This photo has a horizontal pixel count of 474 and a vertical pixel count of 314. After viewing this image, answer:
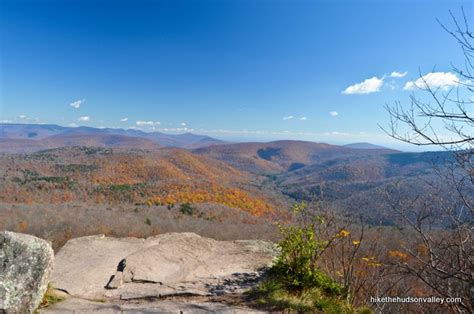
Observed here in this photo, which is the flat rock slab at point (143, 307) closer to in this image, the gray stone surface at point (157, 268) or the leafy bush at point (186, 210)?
the gray stone surface at point (157, 268)

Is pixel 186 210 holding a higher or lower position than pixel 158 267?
lower

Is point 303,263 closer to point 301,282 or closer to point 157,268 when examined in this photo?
point 301,282

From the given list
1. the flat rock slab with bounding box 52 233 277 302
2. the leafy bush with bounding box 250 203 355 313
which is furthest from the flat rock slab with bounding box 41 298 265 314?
the leafy bush with bounding box 250 203 355 313

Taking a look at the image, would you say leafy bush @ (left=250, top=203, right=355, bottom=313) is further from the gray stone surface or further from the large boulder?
the large boulder

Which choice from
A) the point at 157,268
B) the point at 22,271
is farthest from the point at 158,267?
the point at 22,271

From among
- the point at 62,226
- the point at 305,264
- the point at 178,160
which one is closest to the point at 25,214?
the point at 62,226

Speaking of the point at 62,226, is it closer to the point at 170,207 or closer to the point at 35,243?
the point at 35,243

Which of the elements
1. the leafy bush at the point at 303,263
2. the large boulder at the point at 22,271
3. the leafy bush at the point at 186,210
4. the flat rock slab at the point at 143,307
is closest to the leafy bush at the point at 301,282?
the leafy bush at the point at 303,263
